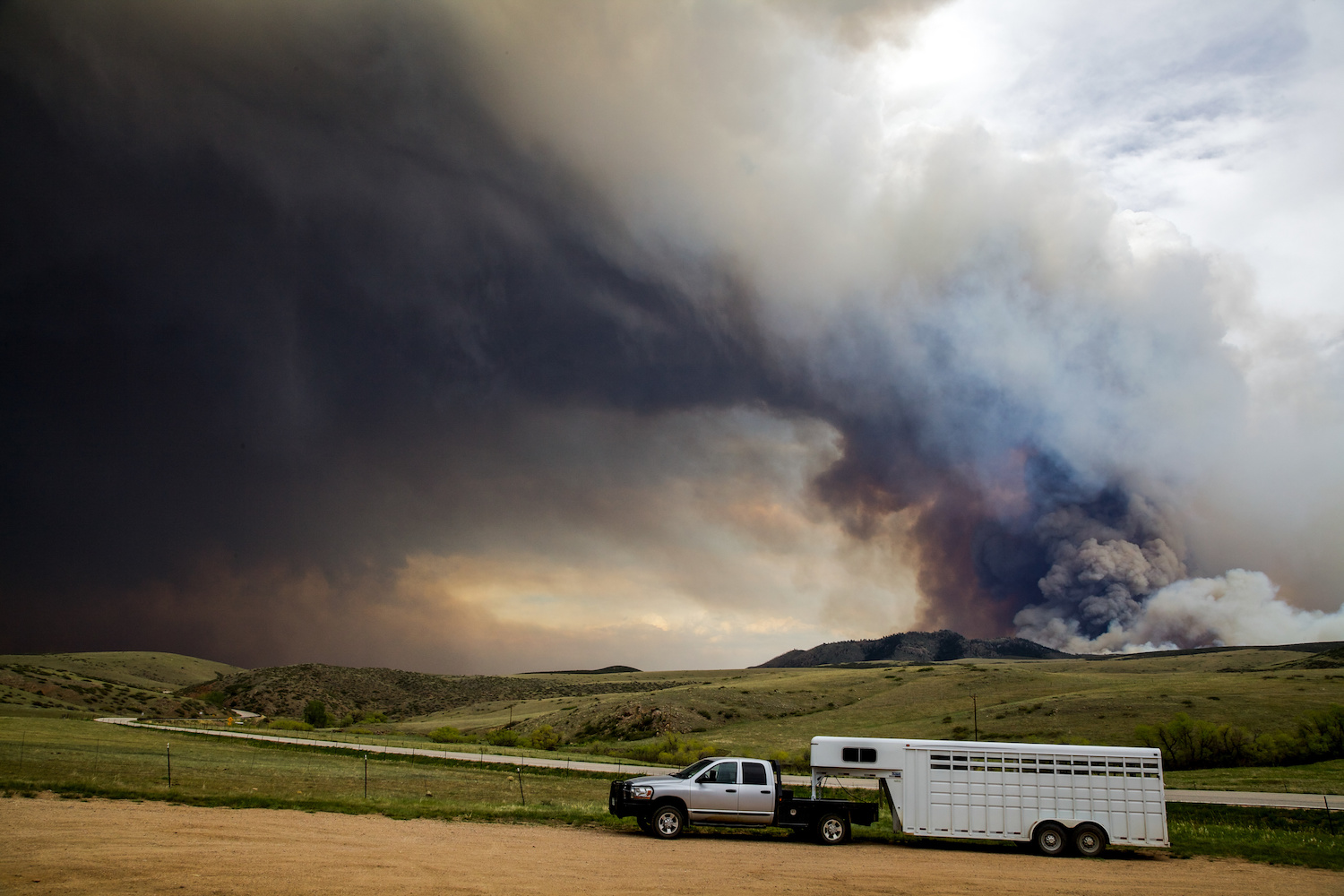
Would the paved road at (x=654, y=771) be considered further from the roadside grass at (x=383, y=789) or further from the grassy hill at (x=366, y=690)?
the grassy hill at (x=366, y=690)

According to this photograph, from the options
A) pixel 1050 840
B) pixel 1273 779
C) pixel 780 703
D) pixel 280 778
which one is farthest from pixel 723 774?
pixel 780 703

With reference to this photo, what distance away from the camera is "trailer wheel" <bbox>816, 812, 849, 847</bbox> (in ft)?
81.9

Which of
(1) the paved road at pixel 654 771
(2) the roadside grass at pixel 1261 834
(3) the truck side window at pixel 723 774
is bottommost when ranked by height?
(1) the paved road at pixel 654 771

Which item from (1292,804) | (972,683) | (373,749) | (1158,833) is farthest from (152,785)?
(972,683)

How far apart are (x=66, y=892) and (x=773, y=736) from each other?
79.5 metres

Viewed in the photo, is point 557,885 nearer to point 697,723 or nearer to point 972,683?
point 697,723

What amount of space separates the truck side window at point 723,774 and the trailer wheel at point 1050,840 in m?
9.40

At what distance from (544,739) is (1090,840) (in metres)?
75.5

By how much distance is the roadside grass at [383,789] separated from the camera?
2705cm

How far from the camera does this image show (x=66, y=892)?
47.8 feet

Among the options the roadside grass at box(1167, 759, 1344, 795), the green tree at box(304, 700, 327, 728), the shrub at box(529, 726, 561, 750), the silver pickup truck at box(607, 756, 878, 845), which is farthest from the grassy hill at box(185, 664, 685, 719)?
the silver pickup truck at box(607, 756, 878, 845)

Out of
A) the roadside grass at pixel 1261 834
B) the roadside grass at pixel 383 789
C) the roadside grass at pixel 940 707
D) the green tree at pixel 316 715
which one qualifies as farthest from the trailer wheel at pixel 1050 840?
the green tree at pixel 316 715

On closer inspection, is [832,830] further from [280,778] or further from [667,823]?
[280,778]

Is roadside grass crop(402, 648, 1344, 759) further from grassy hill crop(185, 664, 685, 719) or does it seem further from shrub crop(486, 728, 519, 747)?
grassy hill crop(185, 664, 685, 719)
